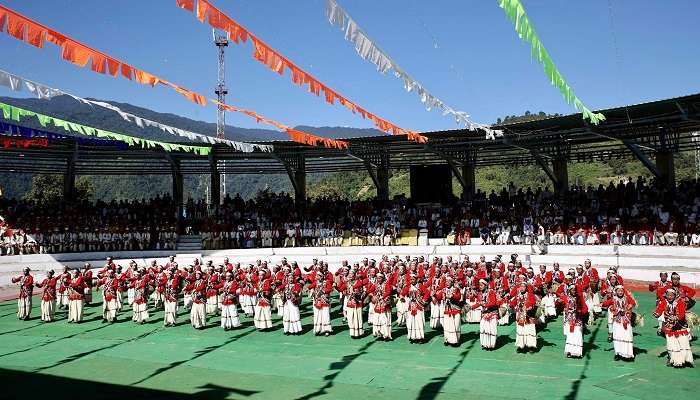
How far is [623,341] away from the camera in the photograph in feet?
35.4

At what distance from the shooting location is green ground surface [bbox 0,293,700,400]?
31.4ft

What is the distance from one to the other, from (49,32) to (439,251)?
2100cm

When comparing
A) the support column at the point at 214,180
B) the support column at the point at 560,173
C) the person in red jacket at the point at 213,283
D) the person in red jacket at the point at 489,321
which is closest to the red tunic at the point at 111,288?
the person in red jacket at the point at 213,283

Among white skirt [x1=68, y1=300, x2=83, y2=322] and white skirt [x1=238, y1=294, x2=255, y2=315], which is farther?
white skirt [x1=68, y1=300, x2=83, y2=322]

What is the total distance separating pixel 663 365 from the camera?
34.0 feet

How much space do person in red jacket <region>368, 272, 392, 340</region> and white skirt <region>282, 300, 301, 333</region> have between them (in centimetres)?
195

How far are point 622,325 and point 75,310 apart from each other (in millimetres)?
14167

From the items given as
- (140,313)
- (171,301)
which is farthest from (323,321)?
(140,313)

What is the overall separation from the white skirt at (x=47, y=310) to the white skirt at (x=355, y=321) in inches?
367

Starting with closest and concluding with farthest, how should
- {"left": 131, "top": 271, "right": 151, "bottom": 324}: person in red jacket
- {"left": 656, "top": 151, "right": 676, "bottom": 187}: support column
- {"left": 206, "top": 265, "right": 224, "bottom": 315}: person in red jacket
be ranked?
{"left": 206, "top": 265, "right": 224, "bottom": 315}: person in red jacket < {"left": 131, "top": 271, "right": 151, "bottom": 324}: person in red jacket < {"left": 656, "top": 151, "right": 676, "bottom": 187}: support column

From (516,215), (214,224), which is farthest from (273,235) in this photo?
(516,215)

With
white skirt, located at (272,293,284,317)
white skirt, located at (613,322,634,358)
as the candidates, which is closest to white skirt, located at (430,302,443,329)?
white skirt, located at (613,322,634,358)

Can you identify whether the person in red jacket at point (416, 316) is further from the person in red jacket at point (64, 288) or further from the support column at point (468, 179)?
the support column at point (468, 179)

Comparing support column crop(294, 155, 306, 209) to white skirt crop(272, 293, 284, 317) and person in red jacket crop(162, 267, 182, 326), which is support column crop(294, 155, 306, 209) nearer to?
white skirt crop(272, 293, 284, 317)
